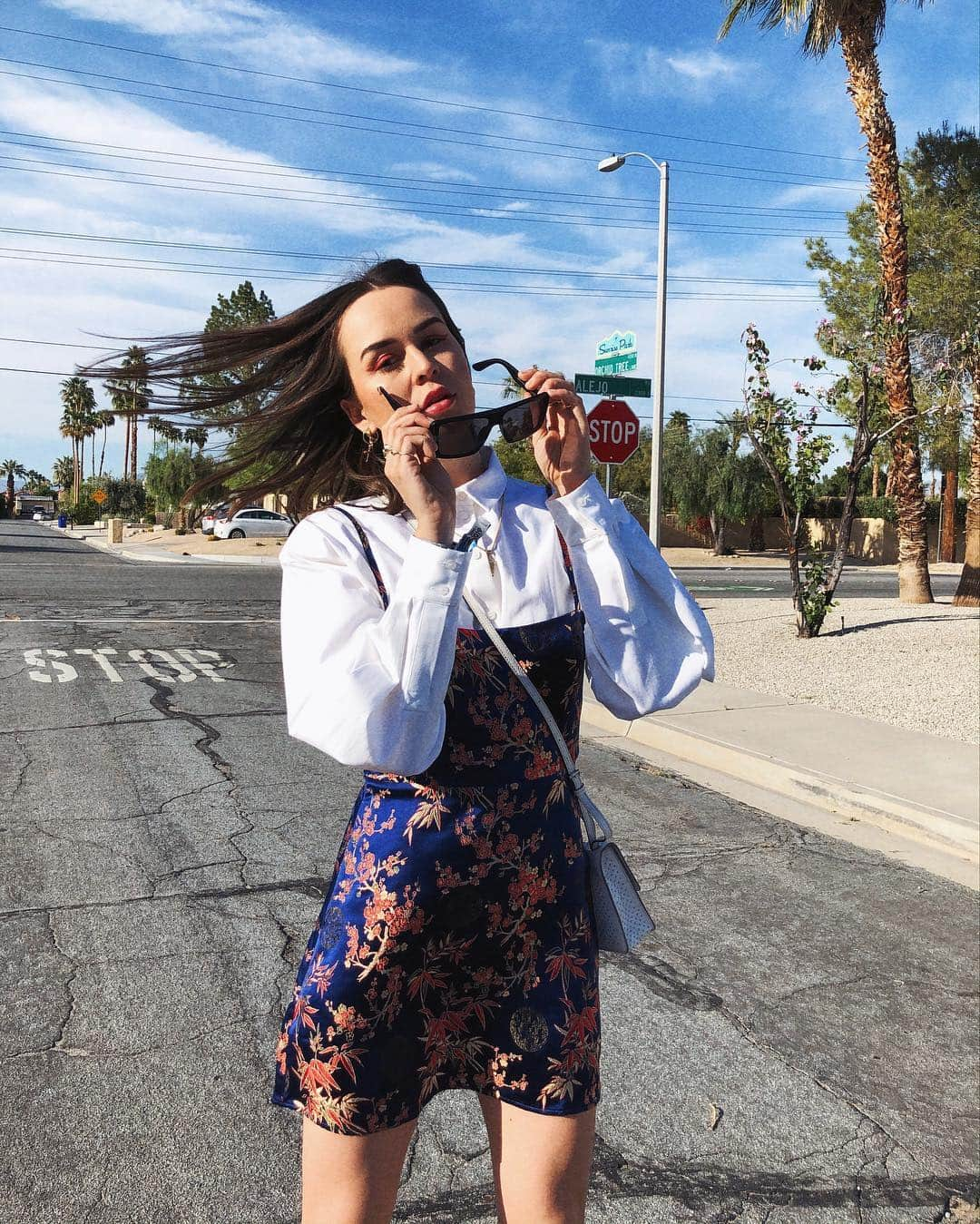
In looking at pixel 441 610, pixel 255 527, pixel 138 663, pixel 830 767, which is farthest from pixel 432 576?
pixel 255 527

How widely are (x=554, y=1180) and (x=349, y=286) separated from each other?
4.99 feet

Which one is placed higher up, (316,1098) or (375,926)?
(375,926)

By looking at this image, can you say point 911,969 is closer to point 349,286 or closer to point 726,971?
point 726,971

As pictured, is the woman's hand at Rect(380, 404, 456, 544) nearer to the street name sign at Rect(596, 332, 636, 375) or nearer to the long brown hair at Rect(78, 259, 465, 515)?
the long brown hair at Rect(78, 259, 465, 515)

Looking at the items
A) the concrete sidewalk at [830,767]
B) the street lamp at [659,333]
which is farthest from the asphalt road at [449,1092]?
the street lamp at [659,333]

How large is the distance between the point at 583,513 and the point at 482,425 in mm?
259

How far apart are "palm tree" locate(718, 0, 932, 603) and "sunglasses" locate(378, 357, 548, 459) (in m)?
14.3

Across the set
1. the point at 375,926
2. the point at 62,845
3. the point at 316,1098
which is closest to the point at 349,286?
the point at 375,926

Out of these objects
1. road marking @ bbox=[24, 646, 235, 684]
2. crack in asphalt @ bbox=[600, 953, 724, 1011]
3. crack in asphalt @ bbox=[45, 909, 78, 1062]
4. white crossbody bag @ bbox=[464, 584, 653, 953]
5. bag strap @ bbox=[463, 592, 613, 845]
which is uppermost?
bag strap @ bbox=[463, 592, 613, 845]

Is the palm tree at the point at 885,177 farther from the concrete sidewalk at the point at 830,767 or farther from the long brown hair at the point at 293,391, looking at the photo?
the long brown hair at the point at 293,391

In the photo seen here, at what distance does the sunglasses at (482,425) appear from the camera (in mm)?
1686

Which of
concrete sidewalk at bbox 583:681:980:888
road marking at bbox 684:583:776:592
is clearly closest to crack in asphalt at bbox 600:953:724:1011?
concrete sidewalk at bbox 583:681:980:888

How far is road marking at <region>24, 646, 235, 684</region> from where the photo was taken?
10.1 metres

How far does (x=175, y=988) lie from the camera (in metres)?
3.64
